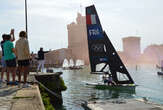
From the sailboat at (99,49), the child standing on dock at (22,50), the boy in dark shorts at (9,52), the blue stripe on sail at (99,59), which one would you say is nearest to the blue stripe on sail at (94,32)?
the sailboat at (99,49)

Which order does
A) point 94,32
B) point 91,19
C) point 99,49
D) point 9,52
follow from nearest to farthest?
point 9,52
point 99,49
point 94,32
point 91,19

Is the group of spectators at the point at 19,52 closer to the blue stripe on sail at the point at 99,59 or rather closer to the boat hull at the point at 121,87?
the boat hull at the point at 121,87

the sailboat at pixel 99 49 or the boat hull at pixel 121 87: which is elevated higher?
the sailboat at pixel 99 49

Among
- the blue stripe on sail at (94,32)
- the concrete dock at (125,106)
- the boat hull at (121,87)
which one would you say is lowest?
the boat hull at (121,87)

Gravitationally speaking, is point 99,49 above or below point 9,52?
above

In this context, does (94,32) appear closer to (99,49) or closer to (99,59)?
(99,49)

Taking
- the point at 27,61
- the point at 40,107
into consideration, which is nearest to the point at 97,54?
the point at 27,61

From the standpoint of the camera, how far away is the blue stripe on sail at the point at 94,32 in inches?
1416

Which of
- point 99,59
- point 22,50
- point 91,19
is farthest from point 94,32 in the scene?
point 22,50

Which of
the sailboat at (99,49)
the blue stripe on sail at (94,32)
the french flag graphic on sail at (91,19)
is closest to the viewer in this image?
the sailboat at (99,49)

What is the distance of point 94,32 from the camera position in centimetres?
3609

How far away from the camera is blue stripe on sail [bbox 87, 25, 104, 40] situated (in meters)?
36.0

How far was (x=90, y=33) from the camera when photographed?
3619cm

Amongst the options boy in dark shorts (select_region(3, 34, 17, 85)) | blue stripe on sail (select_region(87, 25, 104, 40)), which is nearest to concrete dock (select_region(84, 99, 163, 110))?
boy in dark shorts (select_region(3, 34, 17, 85))
